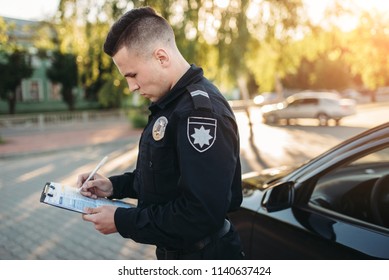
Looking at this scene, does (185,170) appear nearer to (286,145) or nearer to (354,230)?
(354,230)

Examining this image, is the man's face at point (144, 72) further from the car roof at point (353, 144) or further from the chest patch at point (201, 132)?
the car roof at point (353, 144)

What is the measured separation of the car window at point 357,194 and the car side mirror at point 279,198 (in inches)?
5.8

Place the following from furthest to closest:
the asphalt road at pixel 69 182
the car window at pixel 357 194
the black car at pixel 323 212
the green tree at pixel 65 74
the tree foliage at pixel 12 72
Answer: the green tree at pixel 65 74 < the tree foliage at pixel 12 72 < the asphalt road at pixel 69 182 < the car window at pixel 357 194 < the black car at pixel 323 212

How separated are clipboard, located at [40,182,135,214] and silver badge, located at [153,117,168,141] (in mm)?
379

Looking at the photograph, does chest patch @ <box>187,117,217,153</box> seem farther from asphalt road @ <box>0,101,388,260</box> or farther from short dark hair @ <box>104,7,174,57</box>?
asphalt road @ <box>0,101,388,260</box>

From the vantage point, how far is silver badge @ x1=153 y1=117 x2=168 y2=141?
1.31 m

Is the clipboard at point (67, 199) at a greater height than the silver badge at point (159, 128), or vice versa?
the silver badge at point (159, 128)

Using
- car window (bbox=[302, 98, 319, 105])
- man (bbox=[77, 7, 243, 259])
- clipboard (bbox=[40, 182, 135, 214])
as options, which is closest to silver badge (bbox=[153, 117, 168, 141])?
man (bbox=[77, 7, 243, 259])

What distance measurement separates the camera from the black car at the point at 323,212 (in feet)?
5.26

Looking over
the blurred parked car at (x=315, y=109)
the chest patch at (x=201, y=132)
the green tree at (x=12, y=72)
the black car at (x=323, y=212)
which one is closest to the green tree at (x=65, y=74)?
the green tree at (x=12, y=72)

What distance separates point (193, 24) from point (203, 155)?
9.67m

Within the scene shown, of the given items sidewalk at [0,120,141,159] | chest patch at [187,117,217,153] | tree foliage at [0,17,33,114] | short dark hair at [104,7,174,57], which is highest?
tree foliage at [0,17,33,114]

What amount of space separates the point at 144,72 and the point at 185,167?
1.32ft

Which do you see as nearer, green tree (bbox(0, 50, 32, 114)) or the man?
the man
